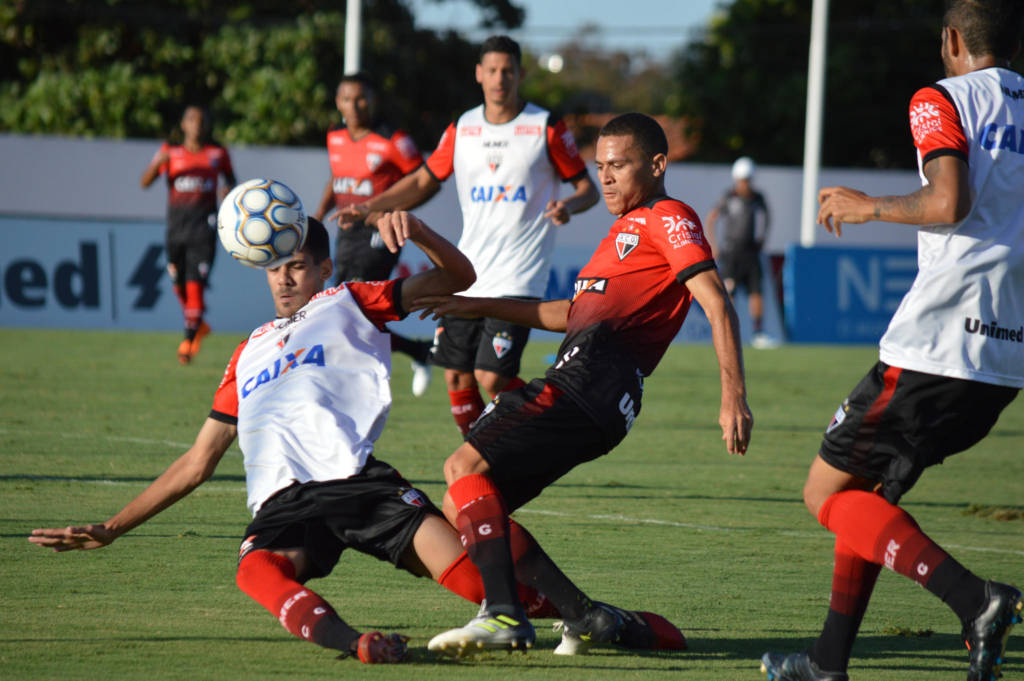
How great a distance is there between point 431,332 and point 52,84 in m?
13.0

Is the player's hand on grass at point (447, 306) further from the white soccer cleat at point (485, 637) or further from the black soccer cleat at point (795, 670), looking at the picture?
the black soccer cleat at point (795, 670)

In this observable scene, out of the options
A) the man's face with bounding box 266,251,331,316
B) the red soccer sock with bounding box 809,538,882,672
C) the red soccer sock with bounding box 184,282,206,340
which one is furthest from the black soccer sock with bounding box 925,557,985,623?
the red soccer sock with bounding box 184,282,206,340

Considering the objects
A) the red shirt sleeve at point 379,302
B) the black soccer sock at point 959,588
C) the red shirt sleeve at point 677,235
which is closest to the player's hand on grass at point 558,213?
the red shirt sleeve at point 677,235

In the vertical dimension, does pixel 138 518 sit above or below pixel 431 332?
above

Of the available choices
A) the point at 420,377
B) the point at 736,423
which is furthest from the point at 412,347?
the point at 736,423

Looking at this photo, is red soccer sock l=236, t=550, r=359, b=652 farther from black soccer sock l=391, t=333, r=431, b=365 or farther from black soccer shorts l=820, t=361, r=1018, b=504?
black soccer sock l=391, t=333, r=431, b=365

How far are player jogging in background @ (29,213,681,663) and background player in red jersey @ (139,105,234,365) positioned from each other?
30.9 ft

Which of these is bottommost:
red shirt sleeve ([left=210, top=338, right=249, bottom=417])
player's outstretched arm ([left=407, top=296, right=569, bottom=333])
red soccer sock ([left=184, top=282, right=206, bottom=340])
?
red soccer sock ([left=184, top=282, right=206, bottom=340])

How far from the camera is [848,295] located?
763 inches

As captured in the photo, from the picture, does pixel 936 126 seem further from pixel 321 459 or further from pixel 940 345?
pixel 321 459

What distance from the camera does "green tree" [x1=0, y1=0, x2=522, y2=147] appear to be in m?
26.5

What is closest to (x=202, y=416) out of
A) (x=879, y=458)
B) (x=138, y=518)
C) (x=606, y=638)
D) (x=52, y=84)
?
(x=138, y=518)

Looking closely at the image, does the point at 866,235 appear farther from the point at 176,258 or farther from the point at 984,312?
the point at 984,312

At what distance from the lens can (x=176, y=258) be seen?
1411 cm
